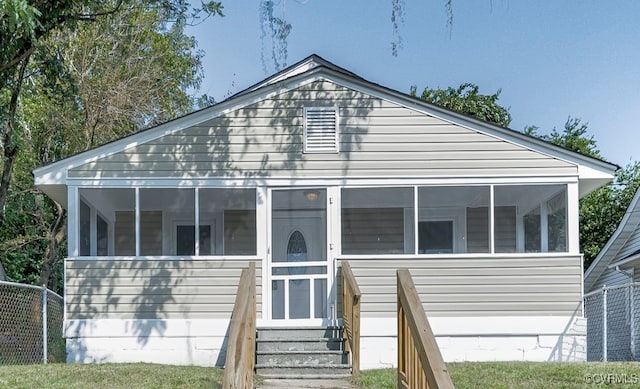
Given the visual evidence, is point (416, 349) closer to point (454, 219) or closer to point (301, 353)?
point (301, 353)

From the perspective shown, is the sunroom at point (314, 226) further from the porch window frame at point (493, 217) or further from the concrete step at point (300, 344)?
the concrete step at point (300, 344)

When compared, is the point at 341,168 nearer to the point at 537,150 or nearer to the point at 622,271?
the point at 537,150

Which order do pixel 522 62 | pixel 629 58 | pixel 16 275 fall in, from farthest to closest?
pixel 16 275, pixel 629 58, pixel 522 62

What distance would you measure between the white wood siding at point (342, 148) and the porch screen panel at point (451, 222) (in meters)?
0.29

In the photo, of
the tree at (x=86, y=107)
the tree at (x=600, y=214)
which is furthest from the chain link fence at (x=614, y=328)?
the tree at (x=86, y=107)

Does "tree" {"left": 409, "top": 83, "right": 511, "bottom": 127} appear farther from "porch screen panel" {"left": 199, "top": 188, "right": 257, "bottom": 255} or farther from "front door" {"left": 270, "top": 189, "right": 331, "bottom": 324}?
"porch screen panel" {"left": 199, "top": 188, "right": 257, "bottom": 255}

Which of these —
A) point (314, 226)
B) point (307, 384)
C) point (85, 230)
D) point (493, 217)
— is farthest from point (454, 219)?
point (85, 230)

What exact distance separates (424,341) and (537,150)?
640 centimetres

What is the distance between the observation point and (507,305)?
992 cm

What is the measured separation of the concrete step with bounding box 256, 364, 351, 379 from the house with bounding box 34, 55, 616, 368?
4.61ft

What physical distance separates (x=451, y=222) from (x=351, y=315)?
2.31 meters

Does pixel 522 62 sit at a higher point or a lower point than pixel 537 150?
higher

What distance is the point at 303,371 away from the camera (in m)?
8.36

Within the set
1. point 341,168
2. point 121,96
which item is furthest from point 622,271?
point 121,96
